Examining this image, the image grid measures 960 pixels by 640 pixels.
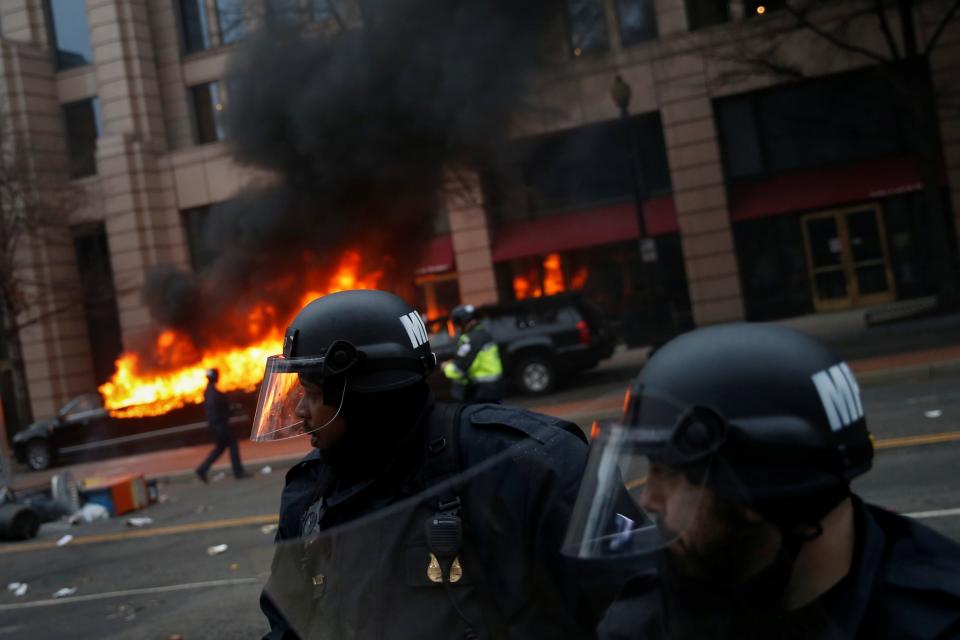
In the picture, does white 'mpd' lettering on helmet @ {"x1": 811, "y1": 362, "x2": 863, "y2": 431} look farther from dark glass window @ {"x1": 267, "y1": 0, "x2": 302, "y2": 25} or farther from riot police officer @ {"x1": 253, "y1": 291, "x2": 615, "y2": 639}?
dark glass window @ {"x1": 267, "y1": 0, "x2": 302, "y2": 25}

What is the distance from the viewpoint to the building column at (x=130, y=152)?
2497 centimetres

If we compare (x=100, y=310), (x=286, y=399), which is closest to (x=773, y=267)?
(x=100, y=310)

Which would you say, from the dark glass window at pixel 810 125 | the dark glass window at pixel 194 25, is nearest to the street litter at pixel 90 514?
the dark glass window at pixel 810 125

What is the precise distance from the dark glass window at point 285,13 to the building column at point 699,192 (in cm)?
806

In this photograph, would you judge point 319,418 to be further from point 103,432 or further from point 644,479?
point 103,432

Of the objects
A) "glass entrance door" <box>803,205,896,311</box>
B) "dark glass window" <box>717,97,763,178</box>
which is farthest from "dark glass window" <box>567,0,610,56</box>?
"glass entrance door" <box>803,205,896,311</box>

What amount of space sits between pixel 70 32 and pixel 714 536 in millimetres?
28248

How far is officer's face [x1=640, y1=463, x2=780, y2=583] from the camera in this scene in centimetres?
134

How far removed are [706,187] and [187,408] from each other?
455 inches

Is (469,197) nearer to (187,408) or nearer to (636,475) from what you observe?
(187,408)

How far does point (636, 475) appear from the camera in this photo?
58.7 inches

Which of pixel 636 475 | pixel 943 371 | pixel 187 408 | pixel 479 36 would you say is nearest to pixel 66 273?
pixel 187 408

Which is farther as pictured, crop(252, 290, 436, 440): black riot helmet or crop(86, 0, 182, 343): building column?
crop(86, 0, 182, 343): building column

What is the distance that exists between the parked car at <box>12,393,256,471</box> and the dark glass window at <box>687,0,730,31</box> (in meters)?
11.8
